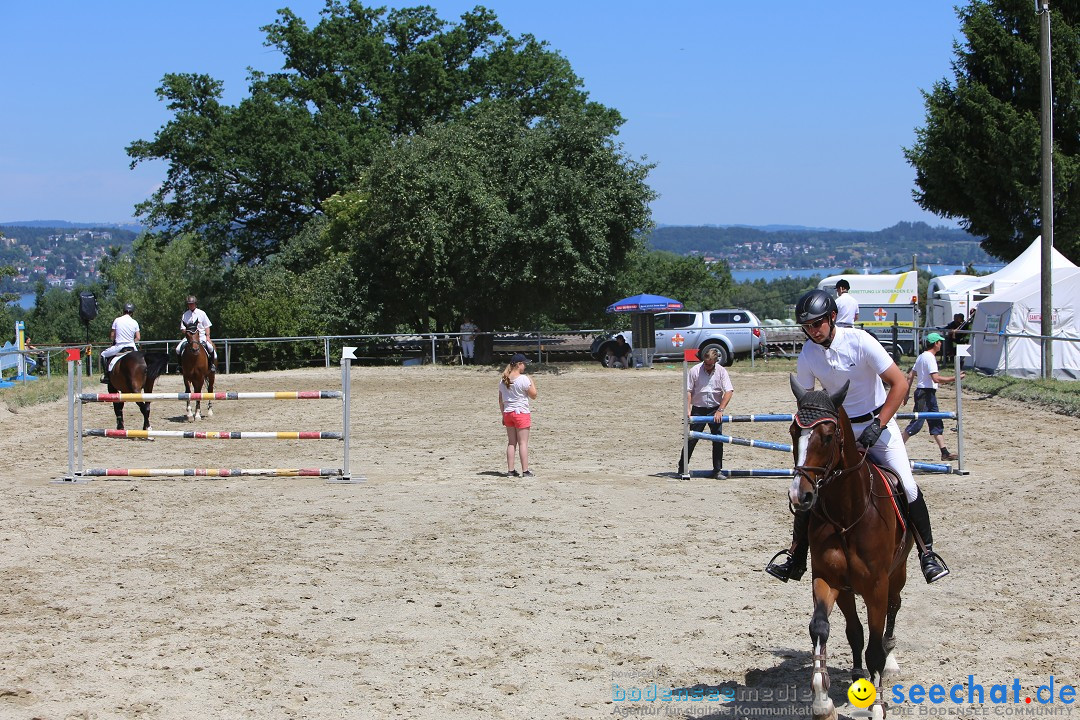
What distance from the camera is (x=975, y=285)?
119 feet

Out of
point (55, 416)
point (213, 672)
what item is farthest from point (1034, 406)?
point (55, 416)

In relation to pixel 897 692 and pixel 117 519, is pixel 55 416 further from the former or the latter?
pixel 897 692

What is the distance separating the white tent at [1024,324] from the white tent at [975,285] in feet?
2.37

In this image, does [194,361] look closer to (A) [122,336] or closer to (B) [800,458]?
(A) [122,336]

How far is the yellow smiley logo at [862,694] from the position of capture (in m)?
5.77

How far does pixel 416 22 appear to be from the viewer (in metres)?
49.8

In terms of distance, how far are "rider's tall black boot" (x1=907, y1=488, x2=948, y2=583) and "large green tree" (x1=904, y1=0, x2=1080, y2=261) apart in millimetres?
32802

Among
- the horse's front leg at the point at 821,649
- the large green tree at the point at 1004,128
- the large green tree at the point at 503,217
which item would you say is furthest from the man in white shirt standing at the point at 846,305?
the large green tree at the point at 1004,128

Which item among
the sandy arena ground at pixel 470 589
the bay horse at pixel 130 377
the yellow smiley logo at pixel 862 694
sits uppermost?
the bay horse at pixel 130 377

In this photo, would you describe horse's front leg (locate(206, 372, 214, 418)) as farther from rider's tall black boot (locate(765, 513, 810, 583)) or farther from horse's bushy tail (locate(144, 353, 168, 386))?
rider's tall black boot (locate(765, 513, 810, 583))

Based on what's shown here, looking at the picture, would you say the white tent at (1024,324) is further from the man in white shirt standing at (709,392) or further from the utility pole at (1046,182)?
the man in white shirt standing at (709,392)

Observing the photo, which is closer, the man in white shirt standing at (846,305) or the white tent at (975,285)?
the man in white shirt standing at (846,305)

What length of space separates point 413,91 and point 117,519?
39150 mm

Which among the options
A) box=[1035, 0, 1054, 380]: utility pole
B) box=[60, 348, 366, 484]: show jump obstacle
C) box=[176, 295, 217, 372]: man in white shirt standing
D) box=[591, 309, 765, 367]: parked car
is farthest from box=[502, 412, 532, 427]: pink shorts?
box=[591, 309, 765, 367]: parked car
